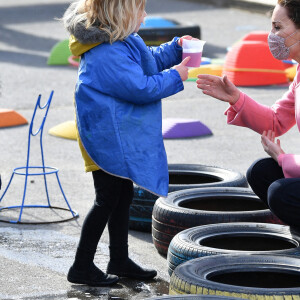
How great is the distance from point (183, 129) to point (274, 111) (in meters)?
4.36

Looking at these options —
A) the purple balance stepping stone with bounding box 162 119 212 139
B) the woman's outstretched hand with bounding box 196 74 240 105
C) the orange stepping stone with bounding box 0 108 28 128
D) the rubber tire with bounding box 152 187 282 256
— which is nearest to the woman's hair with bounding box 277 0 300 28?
the woman's outstretched hand with bounding box 196 74 240 105

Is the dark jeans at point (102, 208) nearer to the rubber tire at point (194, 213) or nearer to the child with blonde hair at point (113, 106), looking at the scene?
the child with blonde hair at point (113, 106)

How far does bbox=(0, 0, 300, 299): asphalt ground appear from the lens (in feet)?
15.4

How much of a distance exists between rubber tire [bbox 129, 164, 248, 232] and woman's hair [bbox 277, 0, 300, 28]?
55.3 inches

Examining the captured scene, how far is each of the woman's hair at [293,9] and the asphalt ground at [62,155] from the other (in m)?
1.53

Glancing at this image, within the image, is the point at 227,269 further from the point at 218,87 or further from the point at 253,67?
the point at 253,67

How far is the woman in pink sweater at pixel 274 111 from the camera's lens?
4.52 metres

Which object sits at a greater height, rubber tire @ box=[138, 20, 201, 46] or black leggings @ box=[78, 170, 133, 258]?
black leggings @ box=[78, 170, 133, 258]

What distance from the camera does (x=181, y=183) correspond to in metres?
6.13

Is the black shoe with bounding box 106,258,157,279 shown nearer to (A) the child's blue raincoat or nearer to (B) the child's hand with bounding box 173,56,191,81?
(A) the child's blue raincoat

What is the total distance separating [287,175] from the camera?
4477mm

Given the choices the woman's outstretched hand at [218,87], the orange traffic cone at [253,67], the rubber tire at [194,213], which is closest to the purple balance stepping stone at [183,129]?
the orange traffic cone at [253,67]

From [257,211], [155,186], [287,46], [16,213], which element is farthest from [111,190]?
[16,213]

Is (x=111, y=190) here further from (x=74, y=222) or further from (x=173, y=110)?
(x=173, y=110)
